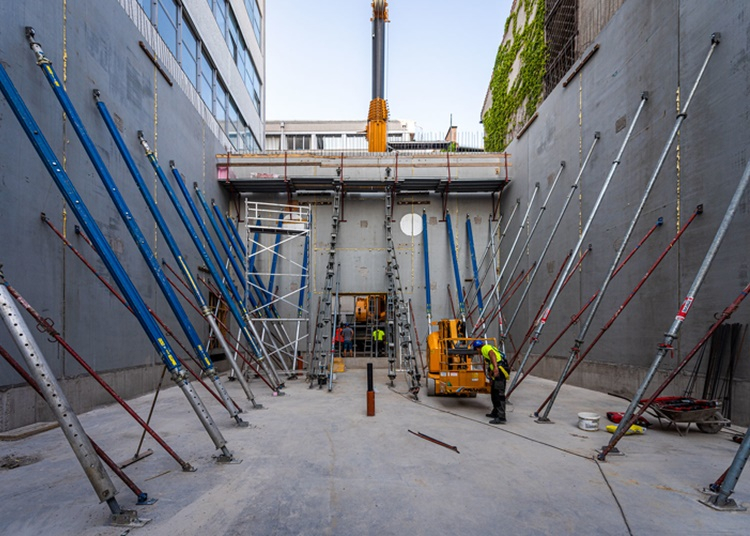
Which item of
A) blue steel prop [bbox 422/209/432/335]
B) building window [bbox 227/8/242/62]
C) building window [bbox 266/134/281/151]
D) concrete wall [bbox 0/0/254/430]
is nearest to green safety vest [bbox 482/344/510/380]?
blue steel prop [bbox 422/209/432/335]

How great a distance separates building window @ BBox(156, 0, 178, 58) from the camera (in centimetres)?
1169

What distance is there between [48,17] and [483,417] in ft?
34.1

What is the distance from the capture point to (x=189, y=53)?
13695 millimetres

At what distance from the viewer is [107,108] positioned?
8953 mm

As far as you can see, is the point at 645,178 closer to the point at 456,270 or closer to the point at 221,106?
the point at 456,270

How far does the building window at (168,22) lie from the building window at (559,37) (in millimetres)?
11476

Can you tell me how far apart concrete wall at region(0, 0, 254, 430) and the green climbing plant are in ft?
37.6

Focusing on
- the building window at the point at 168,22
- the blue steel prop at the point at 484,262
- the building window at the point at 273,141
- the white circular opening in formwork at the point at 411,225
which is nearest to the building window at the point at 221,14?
the building window at the point at 168,22

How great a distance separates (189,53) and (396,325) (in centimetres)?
1092

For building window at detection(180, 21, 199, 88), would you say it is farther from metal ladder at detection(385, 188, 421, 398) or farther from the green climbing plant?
the green climbing plant

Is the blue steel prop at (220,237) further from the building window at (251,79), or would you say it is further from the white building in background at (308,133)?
the white building in background at (308,133)

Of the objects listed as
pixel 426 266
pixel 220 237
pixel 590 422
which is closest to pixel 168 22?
pixel 220 237

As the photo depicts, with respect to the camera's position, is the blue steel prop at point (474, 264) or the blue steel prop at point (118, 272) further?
the blue steel prop at point (474, 264)

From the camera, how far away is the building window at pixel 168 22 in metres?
11.7
